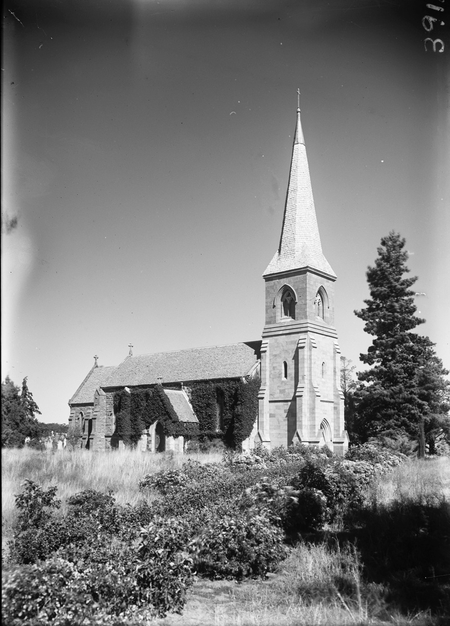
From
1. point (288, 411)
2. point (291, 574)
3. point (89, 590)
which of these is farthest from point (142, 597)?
point (288, 411)

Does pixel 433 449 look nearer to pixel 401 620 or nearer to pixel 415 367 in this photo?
→ pixel 415 367

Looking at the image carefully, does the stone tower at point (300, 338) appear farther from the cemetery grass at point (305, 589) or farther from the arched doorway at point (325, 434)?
the cemetery grass at point (305, 589)

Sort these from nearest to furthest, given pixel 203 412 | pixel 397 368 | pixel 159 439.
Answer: pixel 397 368 < pixel 159 439 < pixel 203 412

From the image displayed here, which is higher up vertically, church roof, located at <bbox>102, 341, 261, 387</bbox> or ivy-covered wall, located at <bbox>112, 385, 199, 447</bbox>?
church roof, located at <bbox>102, 341, 261, 387</bbox>

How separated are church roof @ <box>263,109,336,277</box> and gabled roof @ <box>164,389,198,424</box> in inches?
416

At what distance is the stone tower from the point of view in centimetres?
3594

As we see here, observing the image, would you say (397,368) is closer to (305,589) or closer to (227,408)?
(227,408)

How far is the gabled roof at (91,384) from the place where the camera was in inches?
1944

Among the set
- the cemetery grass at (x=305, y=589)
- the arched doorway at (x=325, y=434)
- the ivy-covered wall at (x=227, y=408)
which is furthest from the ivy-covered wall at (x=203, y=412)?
the cemetery grass at (x=305, y=589)

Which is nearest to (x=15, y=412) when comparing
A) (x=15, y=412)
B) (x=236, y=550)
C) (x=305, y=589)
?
(x=15, y=412)

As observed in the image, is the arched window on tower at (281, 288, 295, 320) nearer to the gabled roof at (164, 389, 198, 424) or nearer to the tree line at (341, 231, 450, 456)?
the tree line at (341, 231, 450, 456)

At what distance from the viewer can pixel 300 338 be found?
37.1 metres

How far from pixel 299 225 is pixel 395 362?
468 inches

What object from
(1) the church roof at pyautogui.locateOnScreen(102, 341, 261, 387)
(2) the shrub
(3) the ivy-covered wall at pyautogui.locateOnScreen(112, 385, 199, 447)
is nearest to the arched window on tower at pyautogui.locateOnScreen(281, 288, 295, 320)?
(1) the church roof at pyautogui.locateOnScreen(102, 341, 261, 387)
